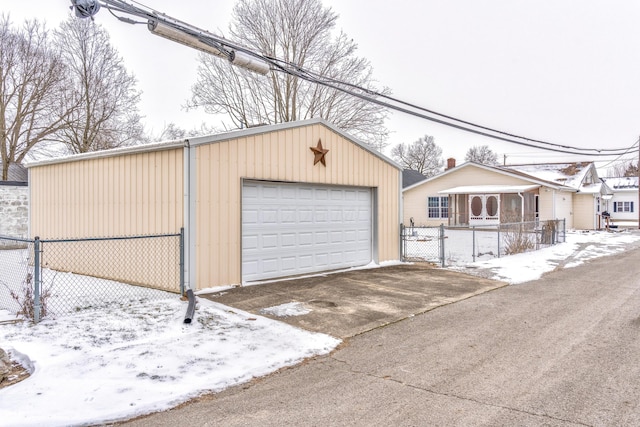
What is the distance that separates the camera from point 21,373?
13.5ft

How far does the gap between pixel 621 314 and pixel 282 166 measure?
6.39 m

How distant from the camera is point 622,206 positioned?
37.5 m

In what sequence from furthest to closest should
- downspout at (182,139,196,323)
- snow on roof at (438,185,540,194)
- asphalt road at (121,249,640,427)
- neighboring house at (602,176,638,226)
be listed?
1. neighboring house at (602,176,638,226)
2. snow on roof at (438,185,540,194)
3. downspout at (182,139,196,323)
4. asphalt road at (121,249,640,427)

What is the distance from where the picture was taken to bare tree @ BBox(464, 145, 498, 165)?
59719 mm

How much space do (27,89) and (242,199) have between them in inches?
835

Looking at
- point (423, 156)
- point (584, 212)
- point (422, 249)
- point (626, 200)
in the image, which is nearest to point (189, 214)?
point (422, 249)

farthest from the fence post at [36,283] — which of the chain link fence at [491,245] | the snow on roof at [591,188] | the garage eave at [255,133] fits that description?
the snow on roof at [591,188]

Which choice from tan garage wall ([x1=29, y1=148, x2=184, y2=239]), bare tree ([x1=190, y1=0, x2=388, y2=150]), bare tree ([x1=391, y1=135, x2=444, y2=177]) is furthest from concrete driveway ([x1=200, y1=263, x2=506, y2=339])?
bare tree ([x1=391, y1=135, x2=444, y2=177])

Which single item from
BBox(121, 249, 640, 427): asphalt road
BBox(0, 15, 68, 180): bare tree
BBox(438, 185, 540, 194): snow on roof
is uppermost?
BBox(0, 15, 68, 180): bare tree

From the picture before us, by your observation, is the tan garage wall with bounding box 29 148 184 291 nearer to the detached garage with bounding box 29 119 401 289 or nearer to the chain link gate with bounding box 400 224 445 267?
the detached garage with bounding box 29 119 401 289

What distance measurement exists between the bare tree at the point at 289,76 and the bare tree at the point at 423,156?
3141cm

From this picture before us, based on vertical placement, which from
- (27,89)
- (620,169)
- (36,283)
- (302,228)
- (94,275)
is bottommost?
(94,275)

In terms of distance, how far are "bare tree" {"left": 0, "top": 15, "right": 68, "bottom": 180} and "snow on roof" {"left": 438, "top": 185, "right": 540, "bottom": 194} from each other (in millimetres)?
23210

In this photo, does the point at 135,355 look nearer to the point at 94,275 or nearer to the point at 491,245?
the point at 94,275
